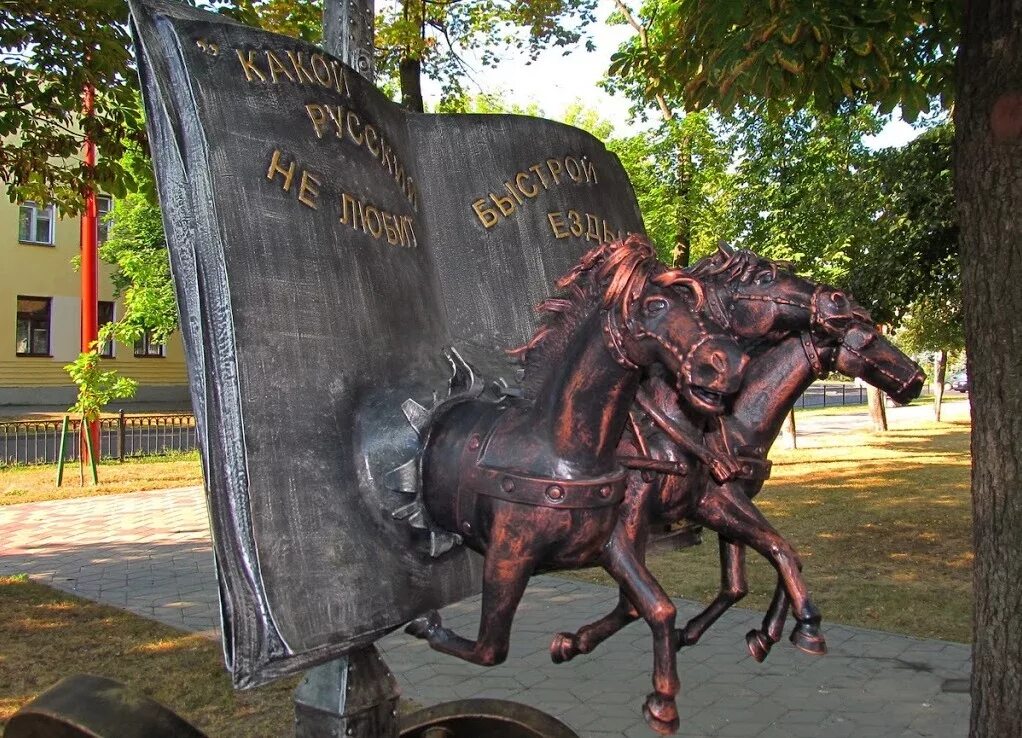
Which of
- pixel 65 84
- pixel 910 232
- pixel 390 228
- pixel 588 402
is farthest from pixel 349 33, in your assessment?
pixel 910 232

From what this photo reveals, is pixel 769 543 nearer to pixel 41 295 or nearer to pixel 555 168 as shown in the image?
pixel 555 168

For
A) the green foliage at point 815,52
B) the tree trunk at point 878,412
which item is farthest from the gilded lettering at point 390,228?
the tree trunk at point 878,412

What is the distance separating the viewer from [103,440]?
20.5 m

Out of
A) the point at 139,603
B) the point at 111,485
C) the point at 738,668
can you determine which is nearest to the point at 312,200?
the point at 738,668

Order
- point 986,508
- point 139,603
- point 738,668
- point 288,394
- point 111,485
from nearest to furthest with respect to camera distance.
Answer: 1. point 288,394
2. point 986,508
3. point 738,668
4. point 139,603
5. point 111,485

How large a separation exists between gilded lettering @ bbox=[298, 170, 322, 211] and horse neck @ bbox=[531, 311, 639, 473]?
2.66 feet

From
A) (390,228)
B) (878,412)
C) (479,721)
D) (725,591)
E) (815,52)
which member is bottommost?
(479,721)

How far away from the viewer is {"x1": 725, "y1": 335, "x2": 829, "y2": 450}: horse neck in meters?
2.89

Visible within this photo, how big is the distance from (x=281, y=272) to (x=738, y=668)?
16.6 feet

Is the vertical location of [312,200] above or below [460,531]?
above

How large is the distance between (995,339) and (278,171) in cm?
307

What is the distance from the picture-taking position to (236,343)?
2.33 metres

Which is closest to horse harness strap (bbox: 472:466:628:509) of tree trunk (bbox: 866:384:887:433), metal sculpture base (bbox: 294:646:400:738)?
metal sculpture base (bbox: 294:646:400:738)

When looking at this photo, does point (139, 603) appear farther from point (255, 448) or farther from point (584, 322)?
point (584, 322)
